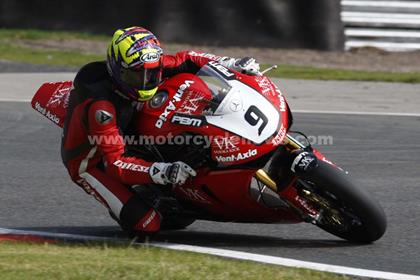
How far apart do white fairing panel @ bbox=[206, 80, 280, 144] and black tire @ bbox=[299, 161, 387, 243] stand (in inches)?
13.7

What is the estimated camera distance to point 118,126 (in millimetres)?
5707

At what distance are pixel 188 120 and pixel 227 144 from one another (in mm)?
287

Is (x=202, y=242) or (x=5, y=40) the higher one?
(x=202, y=242)

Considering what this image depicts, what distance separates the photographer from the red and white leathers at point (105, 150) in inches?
221

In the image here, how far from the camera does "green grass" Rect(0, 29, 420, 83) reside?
13.3 meters

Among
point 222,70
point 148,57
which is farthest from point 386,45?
point 148,57

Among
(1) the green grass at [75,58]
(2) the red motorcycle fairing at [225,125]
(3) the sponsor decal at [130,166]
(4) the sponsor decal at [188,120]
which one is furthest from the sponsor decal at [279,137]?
(1) the green grass at [75,58]

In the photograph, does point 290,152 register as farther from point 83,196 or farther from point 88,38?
point 88,38

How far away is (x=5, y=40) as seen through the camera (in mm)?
16297

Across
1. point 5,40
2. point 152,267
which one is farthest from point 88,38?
point 152,267

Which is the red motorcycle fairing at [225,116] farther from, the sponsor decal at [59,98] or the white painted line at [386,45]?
the white painted line at [386,45]

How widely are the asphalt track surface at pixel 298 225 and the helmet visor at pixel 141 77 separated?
3.55 ft

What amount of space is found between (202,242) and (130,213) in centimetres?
51

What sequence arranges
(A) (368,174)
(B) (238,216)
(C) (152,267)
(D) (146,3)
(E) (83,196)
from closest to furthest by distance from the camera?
(C) (152,267), (B) (238,216), (E) (83,196), (A) (368,174), (D) (146,3)
